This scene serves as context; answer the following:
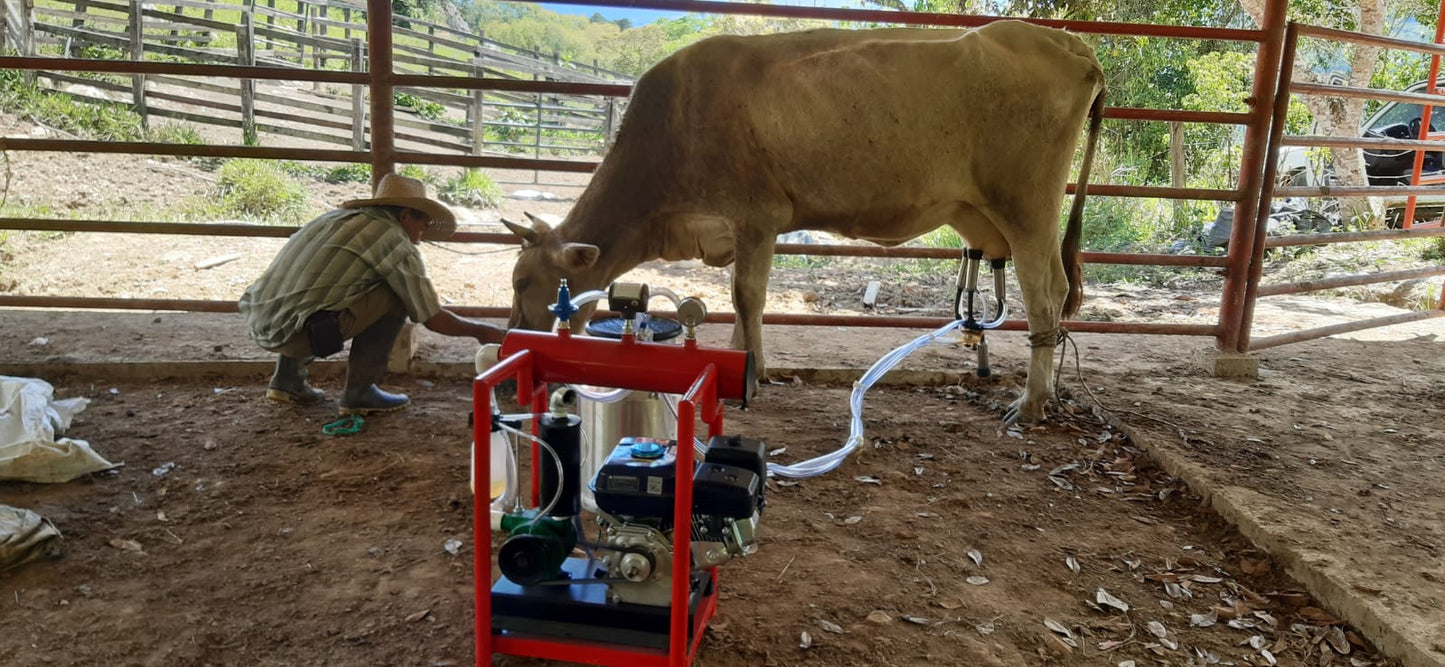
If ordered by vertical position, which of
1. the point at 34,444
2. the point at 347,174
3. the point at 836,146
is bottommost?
the point at 34,444

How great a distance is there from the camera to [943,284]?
852 centimetres

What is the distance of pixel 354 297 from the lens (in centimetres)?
389

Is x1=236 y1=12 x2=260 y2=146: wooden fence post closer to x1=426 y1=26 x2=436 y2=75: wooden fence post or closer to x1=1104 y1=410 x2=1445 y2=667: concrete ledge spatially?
x1=426 y1=26 x2=436 y2=75: wooden fence post

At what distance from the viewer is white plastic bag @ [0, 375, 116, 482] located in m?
3.30

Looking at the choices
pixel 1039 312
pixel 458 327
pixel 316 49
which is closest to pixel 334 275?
pixel 458 327

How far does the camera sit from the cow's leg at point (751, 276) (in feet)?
14.5

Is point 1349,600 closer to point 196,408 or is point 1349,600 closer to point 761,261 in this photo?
point 761,261

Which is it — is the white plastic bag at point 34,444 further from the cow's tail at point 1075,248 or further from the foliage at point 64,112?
the foliage at point 64,112

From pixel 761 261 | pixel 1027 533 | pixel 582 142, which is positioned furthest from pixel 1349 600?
pixel 582 142

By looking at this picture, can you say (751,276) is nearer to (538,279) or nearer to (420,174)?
(538,279)

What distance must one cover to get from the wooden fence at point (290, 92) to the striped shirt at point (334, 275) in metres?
7.76

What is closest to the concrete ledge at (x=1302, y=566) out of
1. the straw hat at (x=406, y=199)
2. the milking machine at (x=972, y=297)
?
the milking machine at (x=972, y=297)

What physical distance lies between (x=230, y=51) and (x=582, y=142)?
551 cm

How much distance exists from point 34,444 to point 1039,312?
4171mm
